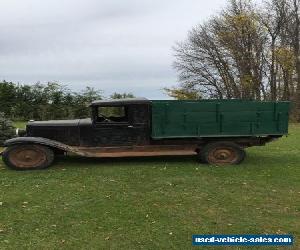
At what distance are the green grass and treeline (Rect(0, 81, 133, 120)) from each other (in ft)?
58.5

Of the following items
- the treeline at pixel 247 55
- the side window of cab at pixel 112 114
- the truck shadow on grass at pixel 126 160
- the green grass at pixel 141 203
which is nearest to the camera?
the green grass at pixel 141 203

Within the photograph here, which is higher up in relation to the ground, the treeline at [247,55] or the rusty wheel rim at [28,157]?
the treeline at [247,55]

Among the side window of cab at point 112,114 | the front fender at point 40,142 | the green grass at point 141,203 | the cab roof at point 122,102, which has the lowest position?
the green grass at point 141,203

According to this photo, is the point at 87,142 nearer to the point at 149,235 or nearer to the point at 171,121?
the point at 171,121

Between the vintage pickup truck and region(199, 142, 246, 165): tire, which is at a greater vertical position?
→ the vintage pickup truck

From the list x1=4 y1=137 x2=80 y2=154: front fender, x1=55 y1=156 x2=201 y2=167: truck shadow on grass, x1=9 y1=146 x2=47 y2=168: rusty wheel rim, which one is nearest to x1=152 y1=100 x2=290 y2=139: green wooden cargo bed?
x1=55 y1=156 x2=201 y2=167: truck shadow on grass

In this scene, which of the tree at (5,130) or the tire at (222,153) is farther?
the tree at (5,130)

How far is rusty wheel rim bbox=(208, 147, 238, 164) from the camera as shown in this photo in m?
12.5

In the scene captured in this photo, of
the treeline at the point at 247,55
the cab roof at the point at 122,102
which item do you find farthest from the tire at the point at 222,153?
the treeline at the point at 247,55

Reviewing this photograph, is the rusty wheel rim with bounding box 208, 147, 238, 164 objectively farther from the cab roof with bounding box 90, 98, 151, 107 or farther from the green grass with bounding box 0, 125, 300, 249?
the cab roof with bounding box 90, 98, 151, 107

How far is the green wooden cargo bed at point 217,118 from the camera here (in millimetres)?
12047

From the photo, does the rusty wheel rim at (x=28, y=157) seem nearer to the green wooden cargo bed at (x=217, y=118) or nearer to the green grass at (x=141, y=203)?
the green grass at (x=141, y=203)

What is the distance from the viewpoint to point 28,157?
11719 mm

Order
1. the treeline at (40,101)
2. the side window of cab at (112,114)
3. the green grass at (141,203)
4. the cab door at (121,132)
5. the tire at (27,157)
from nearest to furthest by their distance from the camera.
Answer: the green grass at (141,203) → the tire at (27,157) → the cab door at (121,132) → the side window of cab at (112,114) → the treeline at (40,101)
